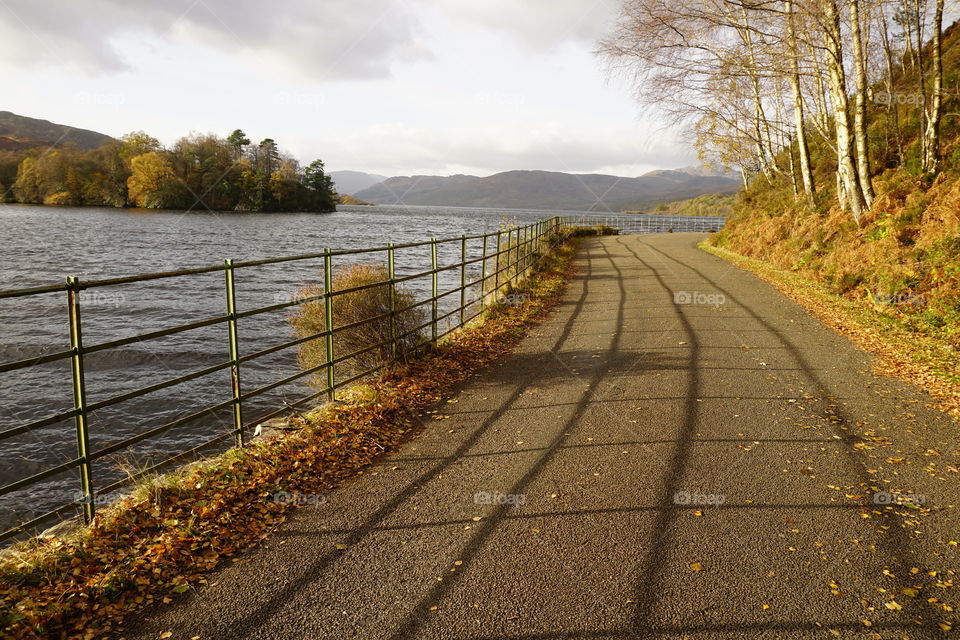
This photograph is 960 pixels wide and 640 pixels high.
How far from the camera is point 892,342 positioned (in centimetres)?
925

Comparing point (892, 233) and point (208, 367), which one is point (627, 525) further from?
point (892, 233)

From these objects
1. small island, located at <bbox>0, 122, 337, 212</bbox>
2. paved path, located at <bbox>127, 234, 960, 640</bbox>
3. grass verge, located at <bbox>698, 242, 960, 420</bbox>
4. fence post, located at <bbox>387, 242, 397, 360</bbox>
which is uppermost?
small island, located at <bbox>0, 122, 337, 212</bbox>

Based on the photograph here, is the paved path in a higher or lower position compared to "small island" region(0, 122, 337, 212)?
Result: lower

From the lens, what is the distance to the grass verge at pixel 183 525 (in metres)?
3.14

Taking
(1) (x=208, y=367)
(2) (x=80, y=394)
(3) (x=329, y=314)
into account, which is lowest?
(1) (x=208, y=367)

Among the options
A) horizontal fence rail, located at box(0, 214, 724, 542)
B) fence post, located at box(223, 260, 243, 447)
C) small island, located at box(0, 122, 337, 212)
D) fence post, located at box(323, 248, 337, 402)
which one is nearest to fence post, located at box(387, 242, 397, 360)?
horizontal fence rail, located at box(0, 214, 724, 542)

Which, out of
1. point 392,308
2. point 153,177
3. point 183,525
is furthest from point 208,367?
point 153,177

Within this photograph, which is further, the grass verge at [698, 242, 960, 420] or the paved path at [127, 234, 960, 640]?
the grass verge at [698, 242, 960, 420]

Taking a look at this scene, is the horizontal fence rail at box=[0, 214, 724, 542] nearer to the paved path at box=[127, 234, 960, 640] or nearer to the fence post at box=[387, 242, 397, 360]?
the fence post at box=[387, 242, 397, 360]

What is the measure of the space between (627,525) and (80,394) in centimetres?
369

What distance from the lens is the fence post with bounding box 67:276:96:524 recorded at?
12.1 ft

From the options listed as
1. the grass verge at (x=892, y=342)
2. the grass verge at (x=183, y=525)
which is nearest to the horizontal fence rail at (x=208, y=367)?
the grass verge at (x=183, y=525)

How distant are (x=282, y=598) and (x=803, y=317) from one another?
11.1 metres

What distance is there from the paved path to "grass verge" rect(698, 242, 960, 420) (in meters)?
0.44
